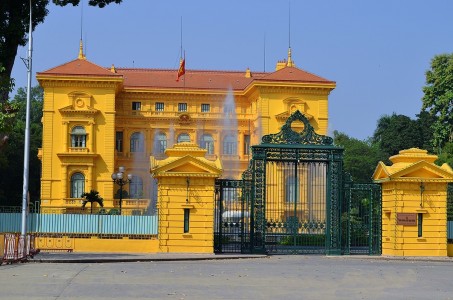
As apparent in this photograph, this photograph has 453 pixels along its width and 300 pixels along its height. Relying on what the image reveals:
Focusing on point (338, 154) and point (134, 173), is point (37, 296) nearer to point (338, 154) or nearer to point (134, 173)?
point (338, 154)

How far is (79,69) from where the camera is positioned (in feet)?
226

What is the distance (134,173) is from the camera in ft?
235

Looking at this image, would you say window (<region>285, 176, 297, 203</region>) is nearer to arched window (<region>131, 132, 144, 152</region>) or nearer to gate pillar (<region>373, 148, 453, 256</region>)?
gate pillar (<region>373, 148, 453, 256</region>)

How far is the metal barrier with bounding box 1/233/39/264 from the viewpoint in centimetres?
2411

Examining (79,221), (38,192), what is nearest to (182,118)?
(38,192)

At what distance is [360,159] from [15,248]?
199 ft

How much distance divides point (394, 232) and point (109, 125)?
1674 inches

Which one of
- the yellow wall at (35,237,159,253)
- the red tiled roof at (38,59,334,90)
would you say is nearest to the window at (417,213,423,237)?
the yellow wall at (35,237,159,253)

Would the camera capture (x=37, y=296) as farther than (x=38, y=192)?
No

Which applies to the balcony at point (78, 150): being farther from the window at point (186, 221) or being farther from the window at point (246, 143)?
the window at point (186, 221)

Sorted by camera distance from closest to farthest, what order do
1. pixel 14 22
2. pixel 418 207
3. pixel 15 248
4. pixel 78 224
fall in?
pixel 15 248 < pixel 14 22 < pixel 418 207 < pixel 78 224

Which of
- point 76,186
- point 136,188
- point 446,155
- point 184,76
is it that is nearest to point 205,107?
point 184,76

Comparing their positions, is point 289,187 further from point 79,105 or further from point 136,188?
point 79,105

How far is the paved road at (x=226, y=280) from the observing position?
1577 cm
